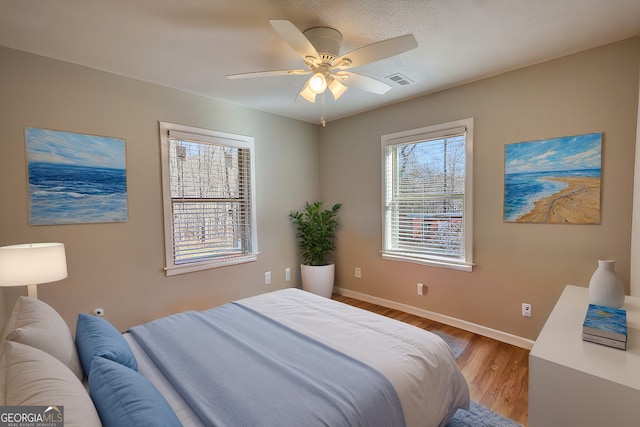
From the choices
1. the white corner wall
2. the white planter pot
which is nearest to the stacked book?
the white corner wall

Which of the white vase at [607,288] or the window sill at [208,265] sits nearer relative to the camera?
the white vase at [607,288]

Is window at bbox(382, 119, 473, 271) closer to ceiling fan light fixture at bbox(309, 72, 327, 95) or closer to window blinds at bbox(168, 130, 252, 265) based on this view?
ceiling fan light fixture at bbox(309, 72, 327, 95)

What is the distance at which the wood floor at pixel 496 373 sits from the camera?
1879 millimetres

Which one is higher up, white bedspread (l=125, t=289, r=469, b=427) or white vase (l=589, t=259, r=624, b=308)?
white vase (l=589, t=259, r=624, b=308)

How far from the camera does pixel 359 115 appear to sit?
3.79m

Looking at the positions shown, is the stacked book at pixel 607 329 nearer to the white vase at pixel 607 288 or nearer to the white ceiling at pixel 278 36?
the white vase at pixel 607 288

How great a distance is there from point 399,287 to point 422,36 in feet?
8.64

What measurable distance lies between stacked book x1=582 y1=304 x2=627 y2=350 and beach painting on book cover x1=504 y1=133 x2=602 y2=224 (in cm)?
110

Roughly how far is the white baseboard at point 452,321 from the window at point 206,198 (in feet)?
5.35

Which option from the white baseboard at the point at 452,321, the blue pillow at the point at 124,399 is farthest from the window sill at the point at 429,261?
the blue pillow at the point at 124,399

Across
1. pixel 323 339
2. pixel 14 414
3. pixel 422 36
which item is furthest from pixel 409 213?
pixel 14 414

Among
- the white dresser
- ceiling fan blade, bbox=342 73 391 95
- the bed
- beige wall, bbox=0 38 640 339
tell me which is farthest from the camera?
beige wall, bbox=0 38 640 339

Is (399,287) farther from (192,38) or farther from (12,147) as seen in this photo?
(12,147)

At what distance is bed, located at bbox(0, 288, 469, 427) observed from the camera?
2.97 feet
